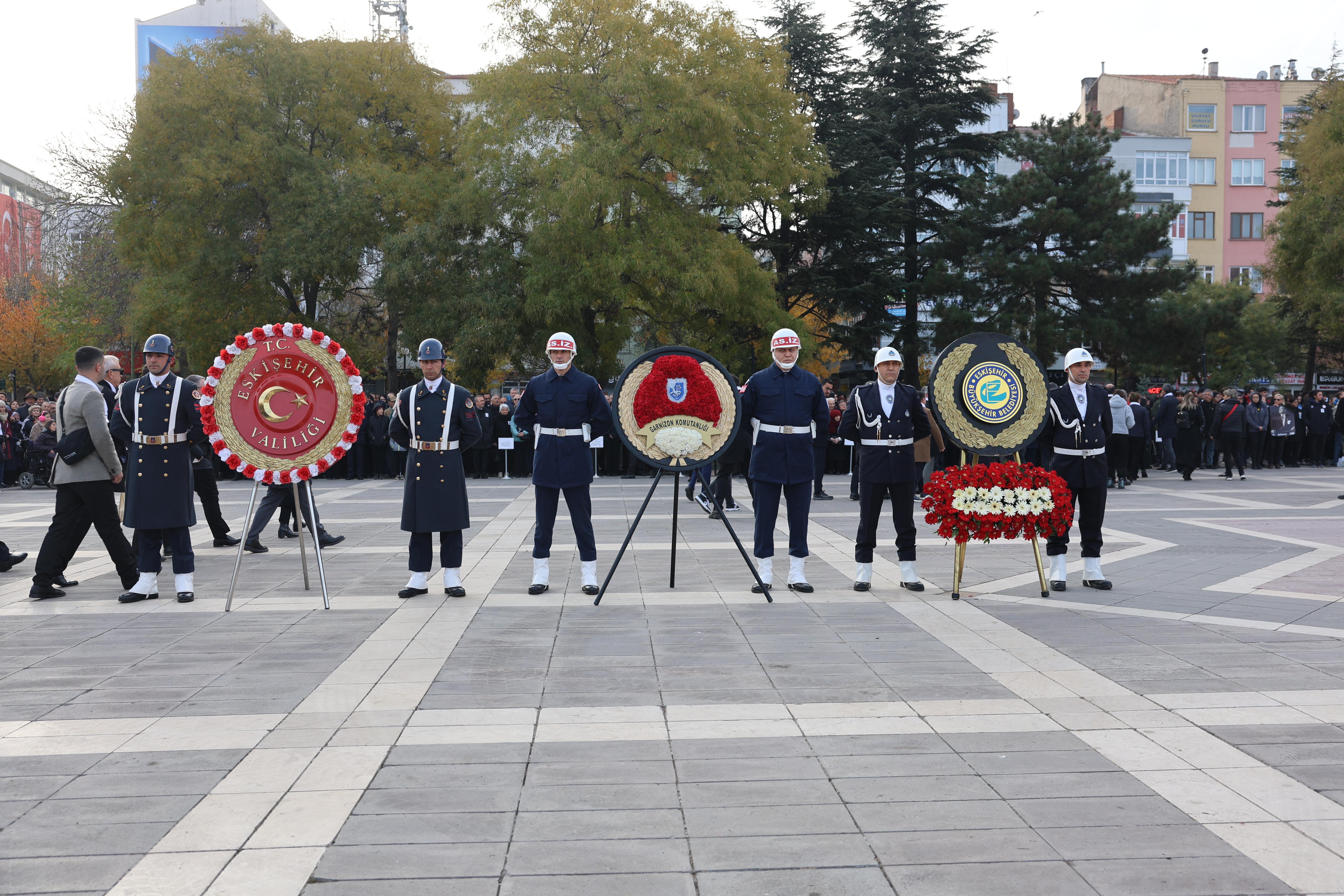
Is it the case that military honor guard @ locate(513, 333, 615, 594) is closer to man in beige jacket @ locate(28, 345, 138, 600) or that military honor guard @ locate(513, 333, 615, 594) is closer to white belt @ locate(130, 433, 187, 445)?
white belt @ locate(130, 433, 187, 445)

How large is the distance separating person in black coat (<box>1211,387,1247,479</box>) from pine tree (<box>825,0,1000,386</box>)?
12.4 meters

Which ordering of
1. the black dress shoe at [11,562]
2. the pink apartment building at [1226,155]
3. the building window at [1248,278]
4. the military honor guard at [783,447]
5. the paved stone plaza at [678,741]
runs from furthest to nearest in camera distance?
1. the pink apartment building at [1226,155]
2. the building window at [1248,278]
3. the black dress shoe at [11,562]
4. the military honor guard at [783,447]
5. the paved stone plaza at [678,741]

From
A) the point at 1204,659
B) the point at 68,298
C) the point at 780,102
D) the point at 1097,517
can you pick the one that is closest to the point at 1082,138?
the point at 780,102

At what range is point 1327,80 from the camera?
39.9 metres

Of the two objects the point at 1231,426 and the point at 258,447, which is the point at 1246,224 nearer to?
the point at 1231,426

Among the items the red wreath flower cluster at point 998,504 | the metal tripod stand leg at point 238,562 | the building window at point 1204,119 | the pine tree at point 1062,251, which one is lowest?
the metal tripod stand leg at point 238,562

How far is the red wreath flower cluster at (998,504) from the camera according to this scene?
8.57 m

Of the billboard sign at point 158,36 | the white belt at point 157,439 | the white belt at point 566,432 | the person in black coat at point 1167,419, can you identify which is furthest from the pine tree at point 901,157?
the billboard sign at point 158,36

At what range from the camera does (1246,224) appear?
6372 cm

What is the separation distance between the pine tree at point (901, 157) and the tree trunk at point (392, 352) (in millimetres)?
14577

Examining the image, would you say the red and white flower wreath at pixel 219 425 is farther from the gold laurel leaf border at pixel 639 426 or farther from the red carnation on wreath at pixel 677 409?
the red carnation on wreath at pixel 677 409

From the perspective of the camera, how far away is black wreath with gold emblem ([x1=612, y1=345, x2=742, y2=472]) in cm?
855

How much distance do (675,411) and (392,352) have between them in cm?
2842

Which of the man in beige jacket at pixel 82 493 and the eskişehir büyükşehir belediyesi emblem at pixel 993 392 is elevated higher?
the eskişehir büyükşehir belediyesi emblem at pixel 993 392
